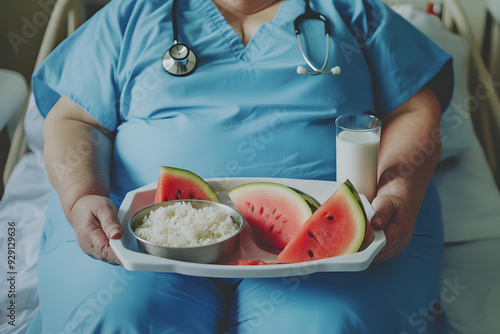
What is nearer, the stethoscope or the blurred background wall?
the stethoscope

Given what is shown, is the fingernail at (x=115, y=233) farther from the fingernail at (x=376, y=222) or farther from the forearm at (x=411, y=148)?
the forearm at (x=411, y=148)

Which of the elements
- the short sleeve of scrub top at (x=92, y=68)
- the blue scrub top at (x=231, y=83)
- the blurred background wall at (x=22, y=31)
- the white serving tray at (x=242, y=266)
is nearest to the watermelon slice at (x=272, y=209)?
the white serving tray at (x=242, y=266)

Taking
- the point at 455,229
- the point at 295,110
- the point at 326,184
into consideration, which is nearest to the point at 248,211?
the point at 326,184

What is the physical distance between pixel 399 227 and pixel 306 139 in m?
0.30

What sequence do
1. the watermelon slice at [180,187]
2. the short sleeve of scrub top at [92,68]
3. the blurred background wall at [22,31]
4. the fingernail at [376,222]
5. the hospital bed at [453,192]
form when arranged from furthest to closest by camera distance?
1. the blurred background wall at [22,31]
2. the short sleeve of scrub top at [92,68]
3. the hospital bed at [453,192]
4. the watermelon slice at [180,187]
5. the fingernail at [376,222]

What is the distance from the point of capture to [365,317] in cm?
86

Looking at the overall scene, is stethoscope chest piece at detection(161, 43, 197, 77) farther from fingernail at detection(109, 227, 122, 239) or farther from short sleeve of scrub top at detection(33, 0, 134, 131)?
fingernail at detection(109, 227, 122, 239)

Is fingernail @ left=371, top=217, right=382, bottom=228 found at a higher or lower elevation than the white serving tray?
lower

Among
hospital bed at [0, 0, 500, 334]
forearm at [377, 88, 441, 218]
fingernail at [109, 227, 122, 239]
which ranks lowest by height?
hospital bed at [0, 0, 500, 334]

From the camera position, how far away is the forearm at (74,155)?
1.08m

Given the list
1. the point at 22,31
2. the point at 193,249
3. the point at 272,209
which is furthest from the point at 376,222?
the point at 22,31

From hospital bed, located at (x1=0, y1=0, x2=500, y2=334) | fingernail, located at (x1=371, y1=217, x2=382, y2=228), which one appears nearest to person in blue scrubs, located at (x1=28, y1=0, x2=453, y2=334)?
fingernail, located at (x1=371, y1=217, x2=382, y2=228)

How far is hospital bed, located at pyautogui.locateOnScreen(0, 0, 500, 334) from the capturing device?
3.67 feet

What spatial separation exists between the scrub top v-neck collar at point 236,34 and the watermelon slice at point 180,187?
13.2 inches
